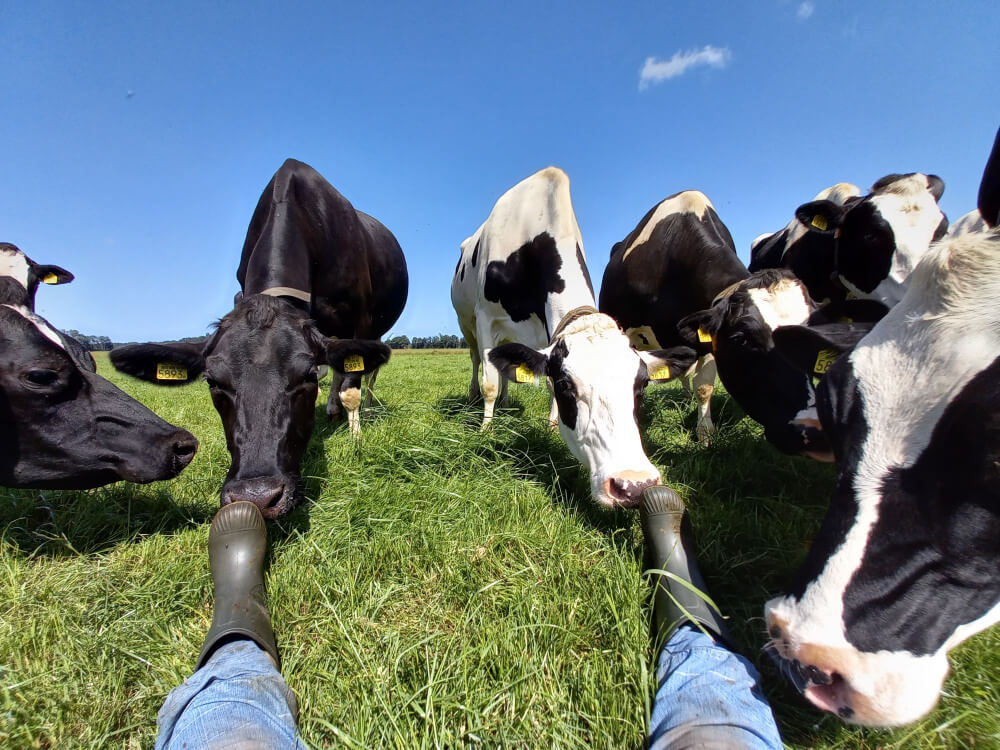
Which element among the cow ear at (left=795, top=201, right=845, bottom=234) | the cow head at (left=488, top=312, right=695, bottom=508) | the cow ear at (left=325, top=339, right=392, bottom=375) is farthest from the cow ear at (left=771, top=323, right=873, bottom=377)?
the cow ear at (left=795, top=201, right=845, bottom=234)

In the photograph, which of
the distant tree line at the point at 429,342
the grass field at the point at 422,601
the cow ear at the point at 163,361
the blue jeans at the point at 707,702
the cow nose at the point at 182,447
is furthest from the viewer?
the distant tree line at the point at 429,342

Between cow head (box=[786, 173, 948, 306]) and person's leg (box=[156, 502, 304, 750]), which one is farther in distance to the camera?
cow head (box=[786, 173, 948, 306])

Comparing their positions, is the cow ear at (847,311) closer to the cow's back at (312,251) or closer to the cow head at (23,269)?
the cow's back at (312,251)

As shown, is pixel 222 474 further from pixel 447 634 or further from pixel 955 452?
pixel 955 452

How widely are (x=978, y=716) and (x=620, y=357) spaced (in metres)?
2.28

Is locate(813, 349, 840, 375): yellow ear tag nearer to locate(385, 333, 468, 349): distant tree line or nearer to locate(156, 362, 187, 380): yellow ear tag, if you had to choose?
locate(156, 362, 187, 380): yellow ear tag

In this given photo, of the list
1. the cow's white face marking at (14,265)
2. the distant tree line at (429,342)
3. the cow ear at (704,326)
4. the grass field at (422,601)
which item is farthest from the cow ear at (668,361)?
the distant tree line at (429,342)

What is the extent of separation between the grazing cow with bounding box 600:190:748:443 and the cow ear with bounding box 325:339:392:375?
113 inches

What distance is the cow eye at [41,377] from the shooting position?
2676mm

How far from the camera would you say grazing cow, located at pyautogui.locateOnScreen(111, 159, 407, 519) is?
2645 millimetres

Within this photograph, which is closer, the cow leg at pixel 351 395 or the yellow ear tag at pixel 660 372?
the yellow ear tag at pixel 660 372

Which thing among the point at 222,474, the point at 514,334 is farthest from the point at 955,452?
the point at 514,334

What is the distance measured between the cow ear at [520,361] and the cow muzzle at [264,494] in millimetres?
1921

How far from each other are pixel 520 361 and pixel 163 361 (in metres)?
2.61
